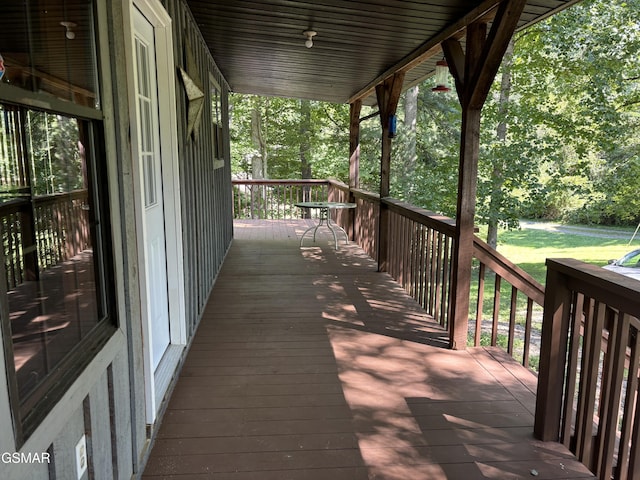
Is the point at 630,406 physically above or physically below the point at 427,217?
below

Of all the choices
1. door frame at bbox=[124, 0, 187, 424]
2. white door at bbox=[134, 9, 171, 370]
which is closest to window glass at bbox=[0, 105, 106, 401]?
door frame at bbox=[124, 0, 187, 424]

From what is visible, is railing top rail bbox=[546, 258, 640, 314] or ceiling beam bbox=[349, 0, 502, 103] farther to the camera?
ceiling beam bbox=[349, 0, 502, 103]

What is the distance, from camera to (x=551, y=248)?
54.3 feet

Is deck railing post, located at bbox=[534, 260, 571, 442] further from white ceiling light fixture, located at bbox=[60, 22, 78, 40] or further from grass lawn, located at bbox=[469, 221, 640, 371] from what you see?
grass lawn, located at bbox=[469, 221, 640, 371]

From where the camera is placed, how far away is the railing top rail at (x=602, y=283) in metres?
1.71

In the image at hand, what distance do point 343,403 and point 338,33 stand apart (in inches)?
111

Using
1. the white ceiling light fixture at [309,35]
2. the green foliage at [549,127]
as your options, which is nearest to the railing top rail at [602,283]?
the white ceiling light fixture at [309,35]

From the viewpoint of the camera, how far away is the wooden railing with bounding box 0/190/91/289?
103 centimetres

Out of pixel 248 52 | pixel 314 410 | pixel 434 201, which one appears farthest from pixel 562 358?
pixel 434 201

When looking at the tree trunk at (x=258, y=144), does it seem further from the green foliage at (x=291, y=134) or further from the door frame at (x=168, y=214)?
the door frame at (x=168, y=214)

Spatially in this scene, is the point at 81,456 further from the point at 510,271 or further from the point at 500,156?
the point at 500,156

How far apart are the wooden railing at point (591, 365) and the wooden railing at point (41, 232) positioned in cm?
183

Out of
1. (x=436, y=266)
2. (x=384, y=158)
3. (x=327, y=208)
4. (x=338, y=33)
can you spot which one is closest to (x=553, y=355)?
(x=436, y=266)

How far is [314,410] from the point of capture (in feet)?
8.30
